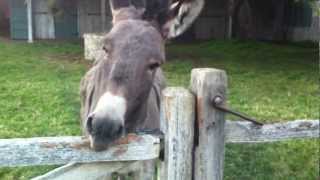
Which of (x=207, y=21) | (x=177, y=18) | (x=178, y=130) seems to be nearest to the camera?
(x=178, y=130)

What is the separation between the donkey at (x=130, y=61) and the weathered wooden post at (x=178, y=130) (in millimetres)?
226

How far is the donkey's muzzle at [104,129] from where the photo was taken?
2.21 metres

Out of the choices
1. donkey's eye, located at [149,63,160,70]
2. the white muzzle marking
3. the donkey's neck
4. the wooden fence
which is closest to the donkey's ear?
the donkey's neck

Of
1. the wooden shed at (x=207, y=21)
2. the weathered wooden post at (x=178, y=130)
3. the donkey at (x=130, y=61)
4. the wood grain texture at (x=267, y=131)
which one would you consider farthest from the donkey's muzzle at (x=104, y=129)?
the wooden shed at (x=207, y=21)

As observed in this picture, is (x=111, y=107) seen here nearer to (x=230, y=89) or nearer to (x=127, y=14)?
(x=127, y=14)

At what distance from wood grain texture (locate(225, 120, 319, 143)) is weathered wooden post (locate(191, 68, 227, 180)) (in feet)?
0.26

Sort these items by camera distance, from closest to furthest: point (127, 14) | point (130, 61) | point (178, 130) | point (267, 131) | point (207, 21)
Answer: point (178, 130) < point (267, 131) < point (130, 61) < point (127, 14) < point (207, 21)

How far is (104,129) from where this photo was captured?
2307mm

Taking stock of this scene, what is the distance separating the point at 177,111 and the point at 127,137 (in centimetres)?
22

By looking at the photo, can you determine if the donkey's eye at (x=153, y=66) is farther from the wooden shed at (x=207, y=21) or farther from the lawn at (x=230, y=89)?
the wooden shed at (x=207, y=21)

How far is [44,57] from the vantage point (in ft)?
39.1

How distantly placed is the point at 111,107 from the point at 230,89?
631cm

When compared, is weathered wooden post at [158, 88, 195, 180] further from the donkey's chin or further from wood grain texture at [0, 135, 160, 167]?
the donkey's chin

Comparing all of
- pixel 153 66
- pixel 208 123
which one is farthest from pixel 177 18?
pixel 208 123
